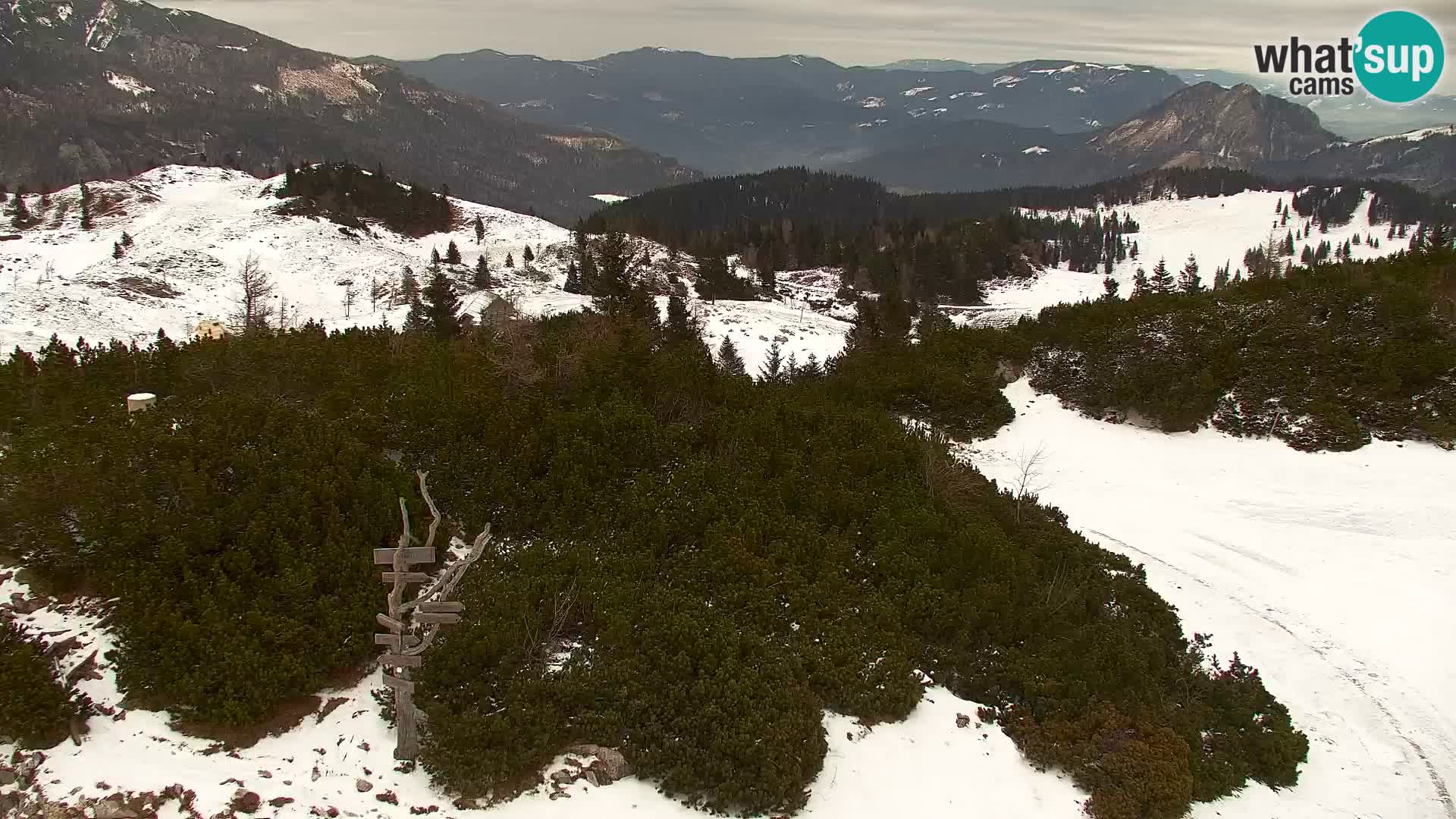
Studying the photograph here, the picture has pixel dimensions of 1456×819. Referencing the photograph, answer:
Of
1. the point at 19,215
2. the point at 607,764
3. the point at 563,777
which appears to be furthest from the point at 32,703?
the point at 19,215

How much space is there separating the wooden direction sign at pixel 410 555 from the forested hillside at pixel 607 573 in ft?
7.70

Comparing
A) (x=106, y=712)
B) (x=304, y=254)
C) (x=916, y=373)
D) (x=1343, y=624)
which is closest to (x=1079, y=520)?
(x=1343, y=624)

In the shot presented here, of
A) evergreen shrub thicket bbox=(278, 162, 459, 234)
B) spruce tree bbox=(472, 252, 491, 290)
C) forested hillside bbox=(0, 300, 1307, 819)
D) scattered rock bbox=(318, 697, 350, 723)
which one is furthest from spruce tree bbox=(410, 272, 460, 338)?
evergreen shrub thicket bbox=(278, 162, 459, 234)

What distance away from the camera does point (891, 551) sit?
13.3 metres

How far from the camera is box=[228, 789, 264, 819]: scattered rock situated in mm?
7227

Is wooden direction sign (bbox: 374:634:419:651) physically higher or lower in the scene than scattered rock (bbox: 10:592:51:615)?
higher

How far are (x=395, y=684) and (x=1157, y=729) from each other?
32.2 feet

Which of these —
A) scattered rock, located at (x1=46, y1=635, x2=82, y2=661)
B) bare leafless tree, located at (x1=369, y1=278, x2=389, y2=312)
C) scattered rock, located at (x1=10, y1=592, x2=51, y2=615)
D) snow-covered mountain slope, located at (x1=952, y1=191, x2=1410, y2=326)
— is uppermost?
bare leafless tree, located at (x1=369, y1=278, x2=389, y2=312)

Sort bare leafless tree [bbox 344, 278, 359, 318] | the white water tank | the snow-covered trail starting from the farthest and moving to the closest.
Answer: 1. bare leafless tree [bbox 344, 278, 359, 318]
2. the white water tank
3. the snow-covered trail

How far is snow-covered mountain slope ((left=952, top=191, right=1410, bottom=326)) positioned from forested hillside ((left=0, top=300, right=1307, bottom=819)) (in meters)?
84.0

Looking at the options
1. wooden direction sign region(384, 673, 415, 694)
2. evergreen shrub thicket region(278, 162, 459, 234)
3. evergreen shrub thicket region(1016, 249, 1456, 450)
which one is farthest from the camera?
evergreen shrub thicket region(278, 162, 459, 234)

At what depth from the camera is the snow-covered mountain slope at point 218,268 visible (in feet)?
139

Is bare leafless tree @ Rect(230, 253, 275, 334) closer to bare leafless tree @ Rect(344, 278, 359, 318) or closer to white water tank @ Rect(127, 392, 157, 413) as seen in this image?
bare leafless tree @ Rect(344, 278, 359, 318)

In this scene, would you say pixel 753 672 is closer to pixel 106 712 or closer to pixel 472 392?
pixel 106 712
